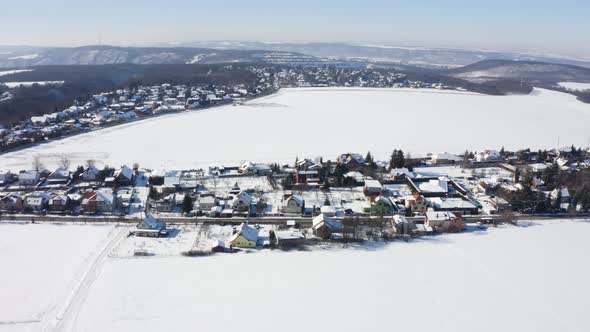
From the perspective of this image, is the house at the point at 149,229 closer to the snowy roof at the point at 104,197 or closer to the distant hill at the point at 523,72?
the snowy roof at the point at 104,197

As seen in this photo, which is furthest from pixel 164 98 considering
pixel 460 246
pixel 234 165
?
pixel 460 246

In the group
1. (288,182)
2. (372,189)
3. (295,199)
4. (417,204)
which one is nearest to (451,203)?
(417,204)

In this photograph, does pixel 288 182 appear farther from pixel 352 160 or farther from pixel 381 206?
pixel 352 160

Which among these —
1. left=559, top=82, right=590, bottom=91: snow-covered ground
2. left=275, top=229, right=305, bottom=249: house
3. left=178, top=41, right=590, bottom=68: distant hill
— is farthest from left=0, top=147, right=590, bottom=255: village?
left=178, top=41, right=590, bottom=68: distant hill

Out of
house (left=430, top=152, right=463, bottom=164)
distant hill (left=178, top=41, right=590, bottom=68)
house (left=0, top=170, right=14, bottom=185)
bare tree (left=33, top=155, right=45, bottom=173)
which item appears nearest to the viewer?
house (left=0, top=170, right=14, bottom=185)

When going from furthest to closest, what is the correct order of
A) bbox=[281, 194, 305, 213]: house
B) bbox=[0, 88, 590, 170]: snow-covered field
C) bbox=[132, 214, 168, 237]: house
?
bbox=[0, 88, 590, 170]: snow-covered field < bbox=[281, 194, 305, 213]: house < bbox=[132, 214, 168, 237]: house

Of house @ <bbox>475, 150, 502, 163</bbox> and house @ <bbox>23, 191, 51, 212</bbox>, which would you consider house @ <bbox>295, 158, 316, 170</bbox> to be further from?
house @ <bbox>23, 191, 51, 212</bbox>
